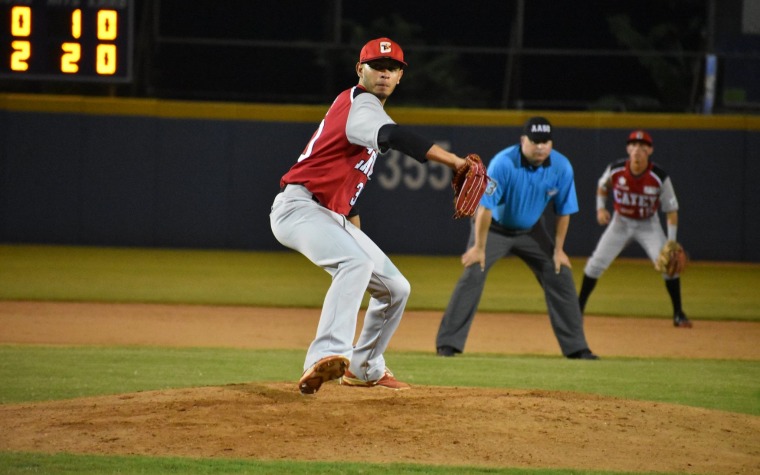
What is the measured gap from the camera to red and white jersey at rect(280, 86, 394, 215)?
543 centimetres

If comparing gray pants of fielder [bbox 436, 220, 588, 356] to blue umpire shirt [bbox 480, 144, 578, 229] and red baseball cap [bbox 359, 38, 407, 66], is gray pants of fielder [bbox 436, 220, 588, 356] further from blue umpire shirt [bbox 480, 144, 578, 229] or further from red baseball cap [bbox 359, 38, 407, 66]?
red baseball cap [bbox 359, 38, 407, 66]

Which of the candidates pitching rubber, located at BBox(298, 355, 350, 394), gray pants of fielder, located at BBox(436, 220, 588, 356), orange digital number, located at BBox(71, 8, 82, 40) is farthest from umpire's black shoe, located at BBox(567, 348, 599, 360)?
orange digital number, located at BBox(71, 8, 82, 40)

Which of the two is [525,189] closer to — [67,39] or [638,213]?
[638,213]

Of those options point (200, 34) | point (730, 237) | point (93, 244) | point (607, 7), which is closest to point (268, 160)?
point (93, 244)

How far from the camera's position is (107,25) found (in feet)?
39.6

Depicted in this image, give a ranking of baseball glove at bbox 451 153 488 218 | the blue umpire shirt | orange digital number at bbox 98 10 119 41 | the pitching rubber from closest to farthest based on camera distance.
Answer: baseball glove at bbox 451 153 488 218 < the pitching rubber < the blue umpire shirt < orange digital number at bbox 98 10 119 41

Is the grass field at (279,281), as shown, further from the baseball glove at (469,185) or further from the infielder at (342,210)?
the baseball glove at (469,185)

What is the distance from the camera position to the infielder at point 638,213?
10945 mm

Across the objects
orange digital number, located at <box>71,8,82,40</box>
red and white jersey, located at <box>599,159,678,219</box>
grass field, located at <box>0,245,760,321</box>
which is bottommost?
grass field, located at <box>0,245,760,321</box>

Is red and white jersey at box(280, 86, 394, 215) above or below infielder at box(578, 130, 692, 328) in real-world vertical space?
above

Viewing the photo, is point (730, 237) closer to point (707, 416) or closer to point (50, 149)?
point (50, 149)

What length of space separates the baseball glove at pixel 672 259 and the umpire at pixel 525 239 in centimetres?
241

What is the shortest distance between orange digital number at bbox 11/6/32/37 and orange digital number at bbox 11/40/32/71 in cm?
10

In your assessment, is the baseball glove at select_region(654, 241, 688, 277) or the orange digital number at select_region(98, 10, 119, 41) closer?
the baseball glove at select_region(654, 241, 688, 277)
